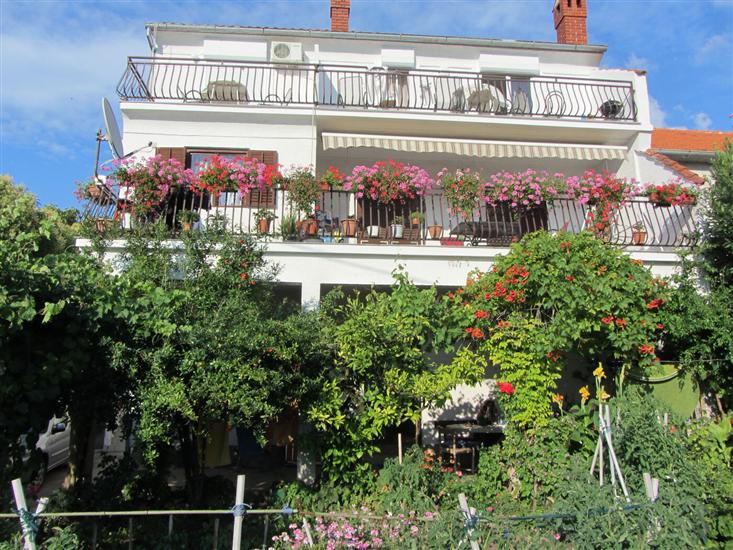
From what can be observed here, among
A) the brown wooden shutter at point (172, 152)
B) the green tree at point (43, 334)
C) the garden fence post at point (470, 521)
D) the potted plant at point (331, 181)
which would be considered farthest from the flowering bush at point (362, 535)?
the brown wooden shutter at point (172, 152)

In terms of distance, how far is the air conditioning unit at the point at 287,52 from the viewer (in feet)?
47.1

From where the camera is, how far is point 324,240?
10711 millimetres

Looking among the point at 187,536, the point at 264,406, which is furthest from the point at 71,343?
the point at 187,536

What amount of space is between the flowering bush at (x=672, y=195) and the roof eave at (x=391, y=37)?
6807mm

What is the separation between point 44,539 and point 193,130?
9.11 metres

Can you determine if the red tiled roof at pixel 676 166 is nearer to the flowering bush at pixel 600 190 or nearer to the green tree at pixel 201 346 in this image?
the flowering bush at pixel 600 190

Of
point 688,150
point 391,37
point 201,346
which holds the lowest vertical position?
point 201,346

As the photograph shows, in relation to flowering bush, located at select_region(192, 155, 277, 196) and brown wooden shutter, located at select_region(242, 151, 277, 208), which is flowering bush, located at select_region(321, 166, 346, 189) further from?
brown wooden shutter, located at select_region(242, 151, 277, 208)

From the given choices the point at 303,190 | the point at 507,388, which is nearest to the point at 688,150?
the point at 507,388

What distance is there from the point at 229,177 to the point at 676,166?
9.88m

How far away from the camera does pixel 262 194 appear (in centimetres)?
1193

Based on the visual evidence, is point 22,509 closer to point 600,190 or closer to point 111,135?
point 111,135

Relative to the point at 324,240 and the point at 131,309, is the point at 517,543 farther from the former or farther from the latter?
the point at 324,240

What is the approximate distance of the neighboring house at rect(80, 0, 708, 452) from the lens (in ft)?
35.3
